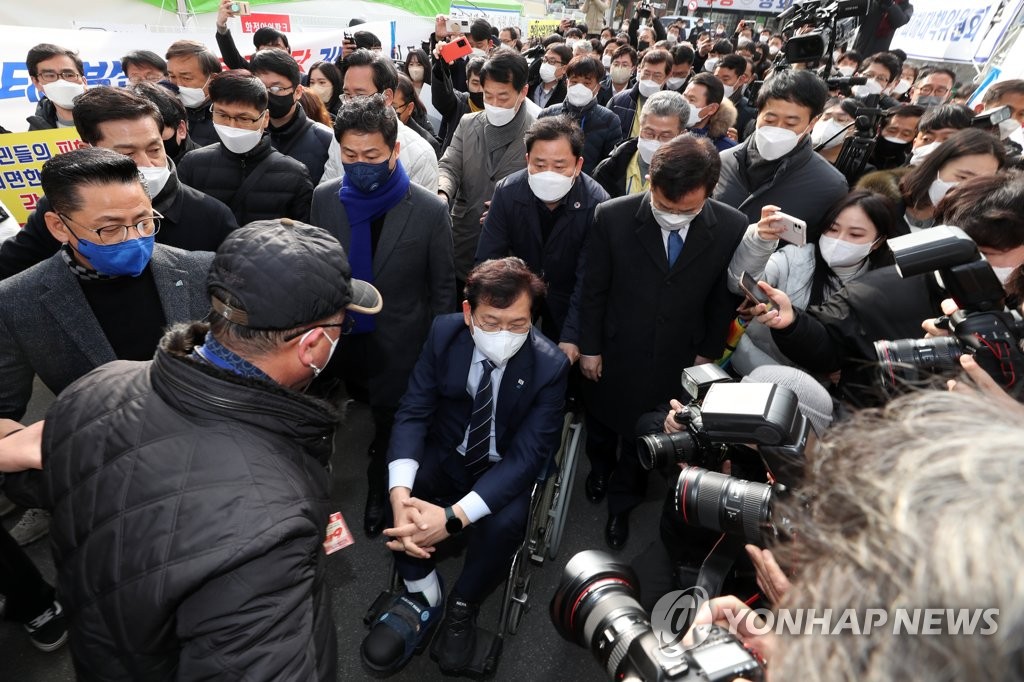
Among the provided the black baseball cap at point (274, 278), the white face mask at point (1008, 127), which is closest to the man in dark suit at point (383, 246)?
the black baseball cap at point (274, 278)

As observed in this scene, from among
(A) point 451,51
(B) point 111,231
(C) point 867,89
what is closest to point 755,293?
(B) point 111,231

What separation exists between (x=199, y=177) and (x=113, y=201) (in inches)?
48.5

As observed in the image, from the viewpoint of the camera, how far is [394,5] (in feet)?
31.6

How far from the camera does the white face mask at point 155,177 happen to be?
2.11 meters

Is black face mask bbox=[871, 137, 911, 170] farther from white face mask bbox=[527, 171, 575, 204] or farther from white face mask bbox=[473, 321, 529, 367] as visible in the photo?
white face mask bbox=[473, 321, 529, 367]

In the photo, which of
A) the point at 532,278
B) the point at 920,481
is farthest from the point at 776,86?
the point at 920,481

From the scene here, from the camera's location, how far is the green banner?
720cm

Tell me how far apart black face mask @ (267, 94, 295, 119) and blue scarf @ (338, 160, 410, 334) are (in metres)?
1.21

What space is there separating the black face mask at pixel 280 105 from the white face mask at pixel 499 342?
7.03 ft

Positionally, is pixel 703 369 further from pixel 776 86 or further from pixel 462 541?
pixel 776 86

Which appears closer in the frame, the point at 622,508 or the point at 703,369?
the point at 703,369

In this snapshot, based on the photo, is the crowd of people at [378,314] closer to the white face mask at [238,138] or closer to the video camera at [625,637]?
the white face mask at [238,138]

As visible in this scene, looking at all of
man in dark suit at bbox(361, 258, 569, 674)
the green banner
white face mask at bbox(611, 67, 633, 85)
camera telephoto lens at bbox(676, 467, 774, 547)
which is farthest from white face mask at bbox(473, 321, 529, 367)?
the green banner

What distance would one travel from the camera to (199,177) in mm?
2729
